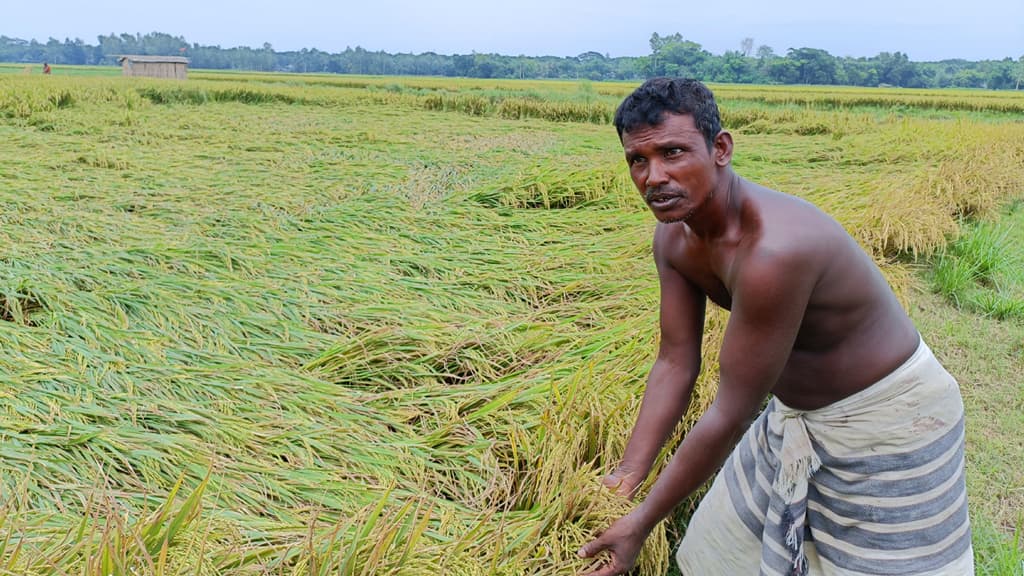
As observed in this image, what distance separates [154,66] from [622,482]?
29.0 meters

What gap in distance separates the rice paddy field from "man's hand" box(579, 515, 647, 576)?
0.03m

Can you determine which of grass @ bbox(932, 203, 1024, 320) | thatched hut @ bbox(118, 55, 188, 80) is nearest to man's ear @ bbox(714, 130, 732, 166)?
grass @ bbox(932, 203, 1024, 320)

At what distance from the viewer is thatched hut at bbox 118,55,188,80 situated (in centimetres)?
2612

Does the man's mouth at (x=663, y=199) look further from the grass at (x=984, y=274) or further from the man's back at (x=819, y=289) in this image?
the grass at (x=984, y=274)

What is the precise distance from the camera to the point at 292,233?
3396 millimetres

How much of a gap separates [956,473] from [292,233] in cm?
281

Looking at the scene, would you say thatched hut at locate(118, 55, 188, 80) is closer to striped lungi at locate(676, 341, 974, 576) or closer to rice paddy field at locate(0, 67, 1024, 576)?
rice paddy field at locate(0, 67, 1024, 576)

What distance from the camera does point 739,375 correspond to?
1.17 meters

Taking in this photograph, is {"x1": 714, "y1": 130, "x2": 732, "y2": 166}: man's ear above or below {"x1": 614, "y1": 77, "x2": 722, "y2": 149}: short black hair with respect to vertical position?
below

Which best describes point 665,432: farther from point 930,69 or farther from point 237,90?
point 930,69

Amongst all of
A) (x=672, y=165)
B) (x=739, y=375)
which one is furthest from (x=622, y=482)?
(x=672, y=165)

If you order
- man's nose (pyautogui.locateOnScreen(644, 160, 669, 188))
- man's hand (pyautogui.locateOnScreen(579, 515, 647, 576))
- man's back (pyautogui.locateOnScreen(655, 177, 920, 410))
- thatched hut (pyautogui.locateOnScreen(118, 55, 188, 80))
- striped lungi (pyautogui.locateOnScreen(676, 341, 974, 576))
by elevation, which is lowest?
man's hand (pyautogui.locateOnScreen(579, 515, 647, 576))

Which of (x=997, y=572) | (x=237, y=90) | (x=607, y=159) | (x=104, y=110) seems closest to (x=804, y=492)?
(x=997, y=572)

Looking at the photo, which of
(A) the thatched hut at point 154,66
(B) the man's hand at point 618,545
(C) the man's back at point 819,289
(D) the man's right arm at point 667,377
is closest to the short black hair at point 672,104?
(C) the man's back at point 819,289
